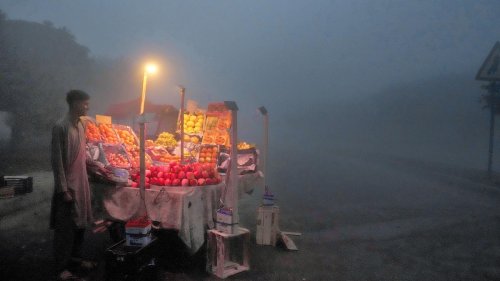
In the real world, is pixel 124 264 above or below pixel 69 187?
below

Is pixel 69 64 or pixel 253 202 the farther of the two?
pixel 69 64

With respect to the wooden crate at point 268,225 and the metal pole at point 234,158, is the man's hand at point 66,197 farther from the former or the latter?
the wooden crate at point 268,225

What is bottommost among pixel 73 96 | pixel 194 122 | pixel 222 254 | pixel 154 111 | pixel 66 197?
pixel 222 254

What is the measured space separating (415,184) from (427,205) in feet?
14.8

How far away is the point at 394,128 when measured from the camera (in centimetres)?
5556

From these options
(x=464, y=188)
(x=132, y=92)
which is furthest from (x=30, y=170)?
(x=132, y=92)

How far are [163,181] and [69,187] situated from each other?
138 centimetres

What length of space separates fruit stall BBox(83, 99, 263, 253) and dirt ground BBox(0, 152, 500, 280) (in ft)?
2.70

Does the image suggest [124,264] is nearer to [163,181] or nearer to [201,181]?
[163,181]

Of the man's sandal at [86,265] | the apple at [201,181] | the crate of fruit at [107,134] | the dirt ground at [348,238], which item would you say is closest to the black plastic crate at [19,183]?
the dirt ground at [348,238]

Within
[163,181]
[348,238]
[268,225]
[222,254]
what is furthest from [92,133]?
[348,238]

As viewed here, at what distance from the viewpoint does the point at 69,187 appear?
16.6 ft

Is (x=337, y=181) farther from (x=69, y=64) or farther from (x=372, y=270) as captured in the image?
(x=69, y=64)

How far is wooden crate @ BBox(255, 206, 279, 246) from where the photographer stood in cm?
710
